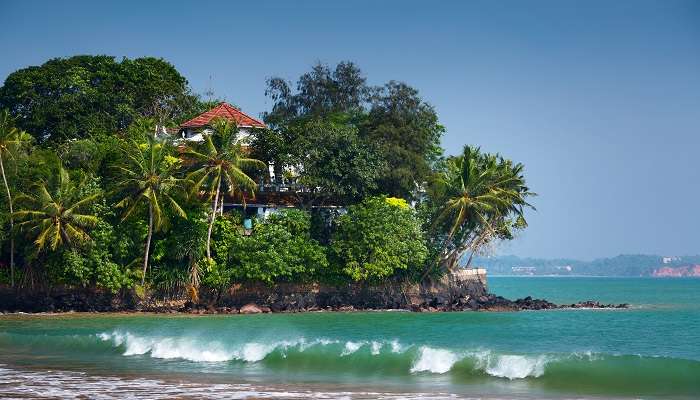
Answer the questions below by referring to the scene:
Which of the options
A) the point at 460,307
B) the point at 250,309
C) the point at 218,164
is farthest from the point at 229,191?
the point at 460,307

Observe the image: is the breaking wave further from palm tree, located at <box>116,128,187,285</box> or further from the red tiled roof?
the red tiled roof

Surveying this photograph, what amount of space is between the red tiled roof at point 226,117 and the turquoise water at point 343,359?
17.9m

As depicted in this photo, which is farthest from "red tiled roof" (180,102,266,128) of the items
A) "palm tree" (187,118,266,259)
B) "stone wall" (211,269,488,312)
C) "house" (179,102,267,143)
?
"stone wall" (211,269,488,312)

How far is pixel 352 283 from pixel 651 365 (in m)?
27.5

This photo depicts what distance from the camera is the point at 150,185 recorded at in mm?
45781

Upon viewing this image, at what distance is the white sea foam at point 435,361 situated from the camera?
23906 mm

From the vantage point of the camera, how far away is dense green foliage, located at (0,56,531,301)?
46.2m

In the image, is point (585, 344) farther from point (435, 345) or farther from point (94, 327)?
Result: point (94, 327)

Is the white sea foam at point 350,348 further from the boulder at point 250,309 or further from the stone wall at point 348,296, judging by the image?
the stone wall at point 348,296

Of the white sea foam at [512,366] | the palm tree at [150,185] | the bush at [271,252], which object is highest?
the palm tree at [150,185]

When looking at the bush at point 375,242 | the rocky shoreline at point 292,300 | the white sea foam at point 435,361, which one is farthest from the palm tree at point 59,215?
the white sea foam at point 435,361

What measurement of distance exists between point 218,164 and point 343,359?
22.9 metres

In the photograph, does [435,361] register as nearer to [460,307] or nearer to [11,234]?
[460,307]

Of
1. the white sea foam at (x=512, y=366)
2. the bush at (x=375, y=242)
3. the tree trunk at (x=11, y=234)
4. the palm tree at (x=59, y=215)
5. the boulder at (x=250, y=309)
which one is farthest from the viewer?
the bush at (x=375, y=242)
